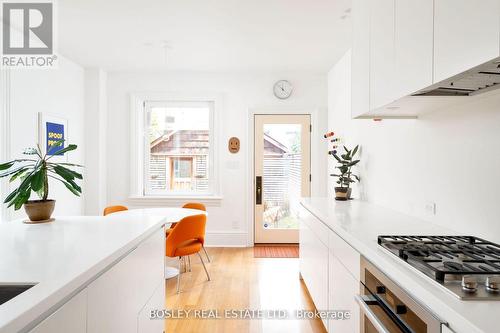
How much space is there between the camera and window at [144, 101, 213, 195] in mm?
5098

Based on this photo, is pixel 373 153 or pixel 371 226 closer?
pixel 371 226

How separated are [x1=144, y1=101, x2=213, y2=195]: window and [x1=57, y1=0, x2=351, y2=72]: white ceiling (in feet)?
2.14

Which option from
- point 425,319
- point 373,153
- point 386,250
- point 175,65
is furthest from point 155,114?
point 425,319

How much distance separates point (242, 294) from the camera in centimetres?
321

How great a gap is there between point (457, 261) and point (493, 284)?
0.24 meters

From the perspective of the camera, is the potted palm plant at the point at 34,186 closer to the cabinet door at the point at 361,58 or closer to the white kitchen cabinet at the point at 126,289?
the white kitchen cabinet at the point at 126,289

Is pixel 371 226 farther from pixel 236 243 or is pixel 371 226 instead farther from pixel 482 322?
pixel 236 243

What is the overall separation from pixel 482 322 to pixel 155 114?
195 inches

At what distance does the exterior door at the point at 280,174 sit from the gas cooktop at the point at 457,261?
343cm

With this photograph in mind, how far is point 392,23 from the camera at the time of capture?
1.77m

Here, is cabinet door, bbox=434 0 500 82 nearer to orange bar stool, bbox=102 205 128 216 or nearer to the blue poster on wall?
orange bar stool, bbox=102 205 128 216

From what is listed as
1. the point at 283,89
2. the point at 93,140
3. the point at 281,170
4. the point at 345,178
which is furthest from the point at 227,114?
the point at 345,178

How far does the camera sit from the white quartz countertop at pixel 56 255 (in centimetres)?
84

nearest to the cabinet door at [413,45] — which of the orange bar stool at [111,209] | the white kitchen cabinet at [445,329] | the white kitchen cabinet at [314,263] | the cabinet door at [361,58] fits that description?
the cabinet door at [361,58]
